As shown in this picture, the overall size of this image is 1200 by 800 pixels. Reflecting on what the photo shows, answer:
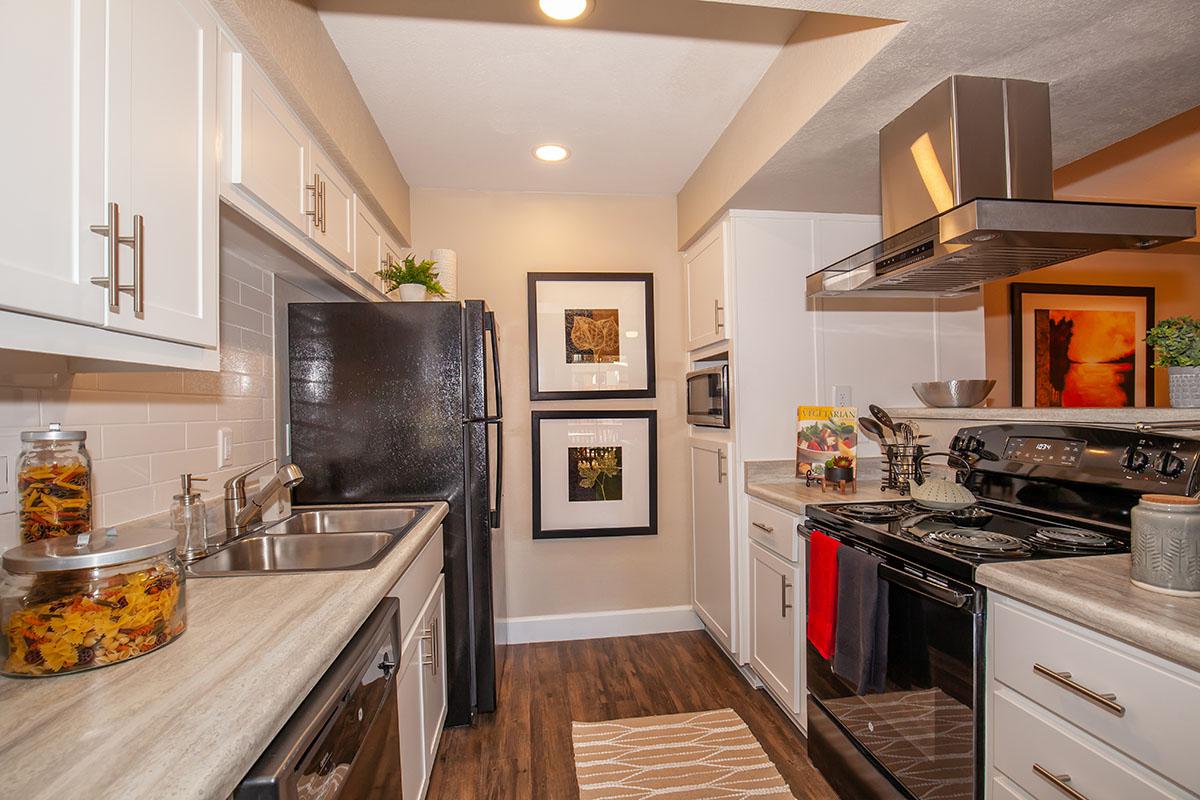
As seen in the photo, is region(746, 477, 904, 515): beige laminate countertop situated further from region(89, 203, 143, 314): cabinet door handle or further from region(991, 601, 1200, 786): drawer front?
region(89, 203, 143, 314): cabinet door handle

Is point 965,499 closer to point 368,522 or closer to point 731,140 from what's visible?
point 731,140

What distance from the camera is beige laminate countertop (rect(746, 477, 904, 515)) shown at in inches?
84.4

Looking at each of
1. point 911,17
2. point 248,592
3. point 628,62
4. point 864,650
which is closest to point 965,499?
point 864,650

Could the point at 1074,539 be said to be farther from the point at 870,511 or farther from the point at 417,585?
the point at 417,585

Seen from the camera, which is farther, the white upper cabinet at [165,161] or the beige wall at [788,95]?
the beige wall at [788,95]

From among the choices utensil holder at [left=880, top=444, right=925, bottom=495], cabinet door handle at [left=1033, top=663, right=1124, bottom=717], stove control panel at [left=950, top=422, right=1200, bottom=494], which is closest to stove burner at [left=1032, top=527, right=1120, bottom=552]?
stove control panel at [left=950, top=422, right=1200, bottom=494]

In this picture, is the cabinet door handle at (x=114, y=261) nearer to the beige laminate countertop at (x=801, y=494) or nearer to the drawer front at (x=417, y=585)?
the drawer front at (x=417, y=585)

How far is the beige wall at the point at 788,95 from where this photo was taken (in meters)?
1.60

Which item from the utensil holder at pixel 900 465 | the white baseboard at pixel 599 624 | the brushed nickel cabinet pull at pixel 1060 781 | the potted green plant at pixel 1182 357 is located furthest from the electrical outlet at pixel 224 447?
the potted green plant at pixel 1182 357

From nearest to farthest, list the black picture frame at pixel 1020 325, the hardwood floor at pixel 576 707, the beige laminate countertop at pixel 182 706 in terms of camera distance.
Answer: the beige laminate countertop at pixel 182 706 → the hardwood floor at pixel 576 707 → the black picture frame at pixel 1020 325

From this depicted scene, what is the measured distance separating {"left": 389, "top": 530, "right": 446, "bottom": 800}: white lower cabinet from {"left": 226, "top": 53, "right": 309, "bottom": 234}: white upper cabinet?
1.02m

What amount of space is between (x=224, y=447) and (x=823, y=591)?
198 cm

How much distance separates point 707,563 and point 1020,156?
7.12 ft

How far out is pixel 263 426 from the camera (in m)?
2.12
